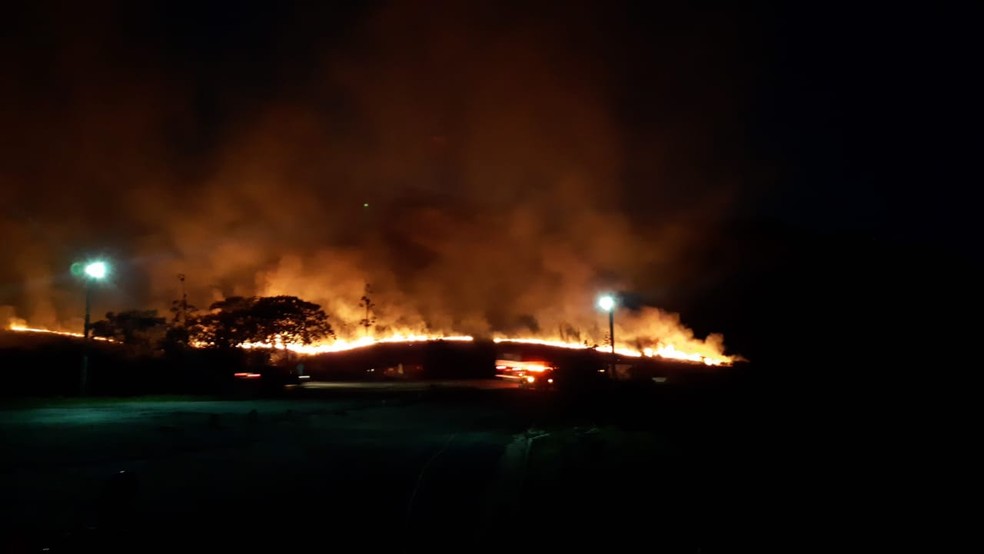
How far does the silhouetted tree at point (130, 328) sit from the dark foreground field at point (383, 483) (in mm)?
35474

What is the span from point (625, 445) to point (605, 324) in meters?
59.8

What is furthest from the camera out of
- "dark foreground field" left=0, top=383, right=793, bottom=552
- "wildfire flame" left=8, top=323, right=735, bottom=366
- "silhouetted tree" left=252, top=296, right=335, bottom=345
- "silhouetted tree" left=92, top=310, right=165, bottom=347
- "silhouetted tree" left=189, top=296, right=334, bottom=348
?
"wildfire flame" left=8, top=323, right=735, bottom=366

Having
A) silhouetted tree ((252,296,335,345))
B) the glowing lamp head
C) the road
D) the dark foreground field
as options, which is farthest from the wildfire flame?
the dark foreground field

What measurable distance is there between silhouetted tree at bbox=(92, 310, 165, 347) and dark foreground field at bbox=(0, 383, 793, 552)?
35474 millimetres

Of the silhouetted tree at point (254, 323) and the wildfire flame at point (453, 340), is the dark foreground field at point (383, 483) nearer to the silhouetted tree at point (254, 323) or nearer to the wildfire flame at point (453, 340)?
the silhouetted tree at point (254, 323)

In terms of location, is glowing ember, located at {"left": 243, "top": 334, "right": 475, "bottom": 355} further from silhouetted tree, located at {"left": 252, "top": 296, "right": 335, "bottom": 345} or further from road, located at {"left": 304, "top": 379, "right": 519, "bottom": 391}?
road, located at {"left": 304, "top": 379, "right": 519, "bottom": 391}

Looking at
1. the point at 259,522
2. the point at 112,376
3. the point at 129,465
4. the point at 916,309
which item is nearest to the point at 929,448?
the point at 259,522

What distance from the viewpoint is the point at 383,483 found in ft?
37.3

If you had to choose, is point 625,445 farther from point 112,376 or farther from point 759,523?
point 112,376

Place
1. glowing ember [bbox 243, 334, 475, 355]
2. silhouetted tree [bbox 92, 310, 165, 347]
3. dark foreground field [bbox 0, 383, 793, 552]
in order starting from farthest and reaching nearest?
glowing ember [bbox 243, 334, 475, 355] → silhouetted tree [bbox 92, 310, 165, 347] → dark foreground field [bbox 0, 383, 793, 552]

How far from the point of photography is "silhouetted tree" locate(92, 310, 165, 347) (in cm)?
5662

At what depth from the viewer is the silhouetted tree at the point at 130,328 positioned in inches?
2229

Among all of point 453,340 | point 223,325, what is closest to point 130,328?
point 223,325

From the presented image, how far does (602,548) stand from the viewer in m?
7.41
